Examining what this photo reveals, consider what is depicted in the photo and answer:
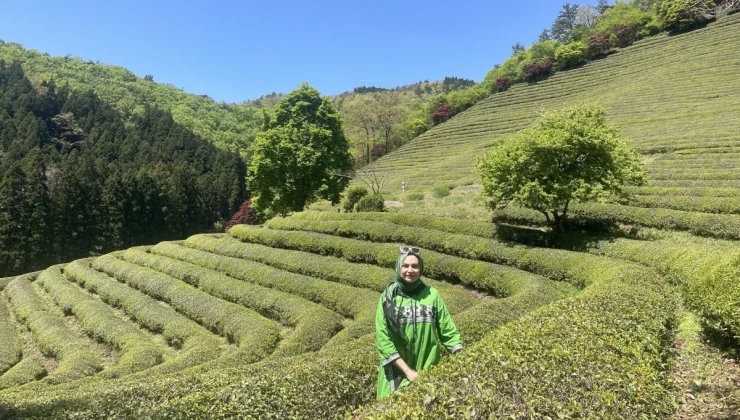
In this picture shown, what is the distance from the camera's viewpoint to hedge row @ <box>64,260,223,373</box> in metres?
14.7

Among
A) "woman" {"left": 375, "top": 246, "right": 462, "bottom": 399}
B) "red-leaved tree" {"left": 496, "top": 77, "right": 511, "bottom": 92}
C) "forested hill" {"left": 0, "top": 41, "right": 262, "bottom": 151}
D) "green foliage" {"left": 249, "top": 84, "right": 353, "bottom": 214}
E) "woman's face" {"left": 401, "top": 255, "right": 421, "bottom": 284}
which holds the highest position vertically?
"forested hill" {"left": 0, "top": 41, "right": 262, "bottom": 151}

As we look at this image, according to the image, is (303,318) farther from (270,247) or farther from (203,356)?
(270,247)

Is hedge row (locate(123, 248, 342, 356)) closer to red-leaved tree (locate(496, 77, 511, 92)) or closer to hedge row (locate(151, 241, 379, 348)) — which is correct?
hedge row (locate(151, 241, 379, 348))

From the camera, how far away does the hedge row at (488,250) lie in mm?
14727

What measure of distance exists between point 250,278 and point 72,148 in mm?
81226

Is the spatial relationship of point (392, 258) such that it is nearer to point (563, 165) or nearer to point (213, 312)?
point (213, 312)

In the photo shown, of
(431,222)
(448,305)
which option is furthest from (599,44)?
(448,305)

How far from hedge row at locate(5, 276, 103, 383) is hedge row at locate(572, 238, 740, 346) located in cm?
1802

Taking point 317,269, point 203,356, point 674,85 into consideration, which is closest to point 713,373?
point 203,356

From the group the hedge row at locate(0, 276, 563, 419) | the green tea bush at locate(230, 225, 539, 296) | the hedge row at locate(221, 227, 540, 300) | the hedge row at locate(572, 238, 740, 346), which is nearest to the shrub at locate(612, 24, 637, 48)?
the green tea bush at locate(230, 225, 539, 296)

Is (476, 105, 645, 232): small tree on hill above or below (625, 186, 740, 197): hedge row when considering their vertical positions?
above

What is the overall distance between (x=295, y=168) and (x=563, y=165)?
950 inches

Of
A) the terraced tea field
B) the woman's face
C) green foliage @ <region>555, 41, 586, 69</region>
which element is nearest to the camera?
the woman's face

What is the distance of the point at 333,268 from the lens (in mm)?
21250
